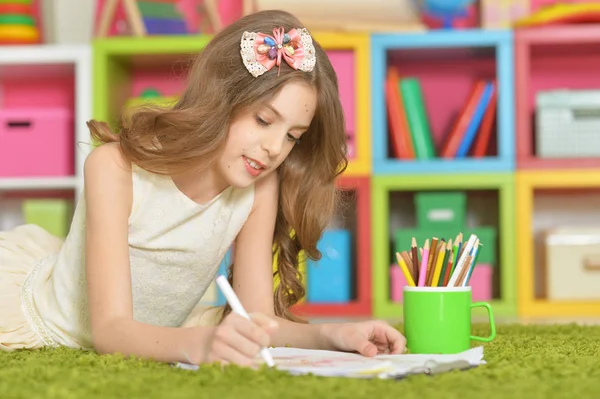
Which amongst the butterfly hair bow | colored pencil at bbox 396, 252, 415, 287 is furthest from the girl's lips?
colored pencil at bbox 396, 252, 415, 287

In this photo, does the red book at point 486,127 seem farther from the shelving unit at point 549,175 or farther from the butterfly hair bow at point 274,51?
the butterfly hair bow at point 274,51

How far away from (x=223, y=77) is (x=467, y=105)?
137cm

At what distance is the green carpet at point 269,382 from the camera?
2.56 feet

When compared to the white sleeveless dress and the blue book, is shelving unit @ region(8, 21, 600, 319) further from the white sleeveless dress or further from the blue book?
the white sleeveless dress

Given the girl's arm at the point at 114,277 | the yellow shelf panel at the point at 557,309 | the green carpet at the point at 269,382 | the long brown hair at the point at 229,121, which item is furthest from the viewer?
the yellow shelf panel at the point at 557,309

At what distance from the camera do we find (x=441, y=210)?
247cm

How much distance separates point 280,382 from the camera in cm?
83

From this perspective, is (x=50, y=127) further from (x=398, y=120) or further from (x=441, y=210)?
(x=441, y=210)

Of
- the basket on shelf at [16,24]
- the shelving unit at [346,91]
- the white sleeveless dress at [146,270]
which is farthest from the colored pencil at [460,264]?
the basket on shelf at [16,24]

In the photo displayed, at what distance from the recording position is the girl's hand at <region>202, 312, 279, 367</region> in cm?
88

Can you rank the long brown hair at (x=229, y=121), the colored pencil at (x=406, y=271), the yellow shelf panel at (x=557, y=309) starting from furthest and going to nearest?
1. the yellow shelf panel at (x=557, y=309)
2. the long brown hair at (x=229, y=121)
3. the colored pencil at (x=406, y=271)

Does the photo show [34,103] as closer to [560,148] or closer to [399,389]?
[560,148]

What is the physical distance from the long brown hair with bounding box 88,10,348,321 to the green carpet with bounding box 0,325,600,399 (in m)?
0.34

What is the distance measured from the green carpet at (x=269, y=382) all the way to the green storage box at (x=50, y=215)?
1500mm
